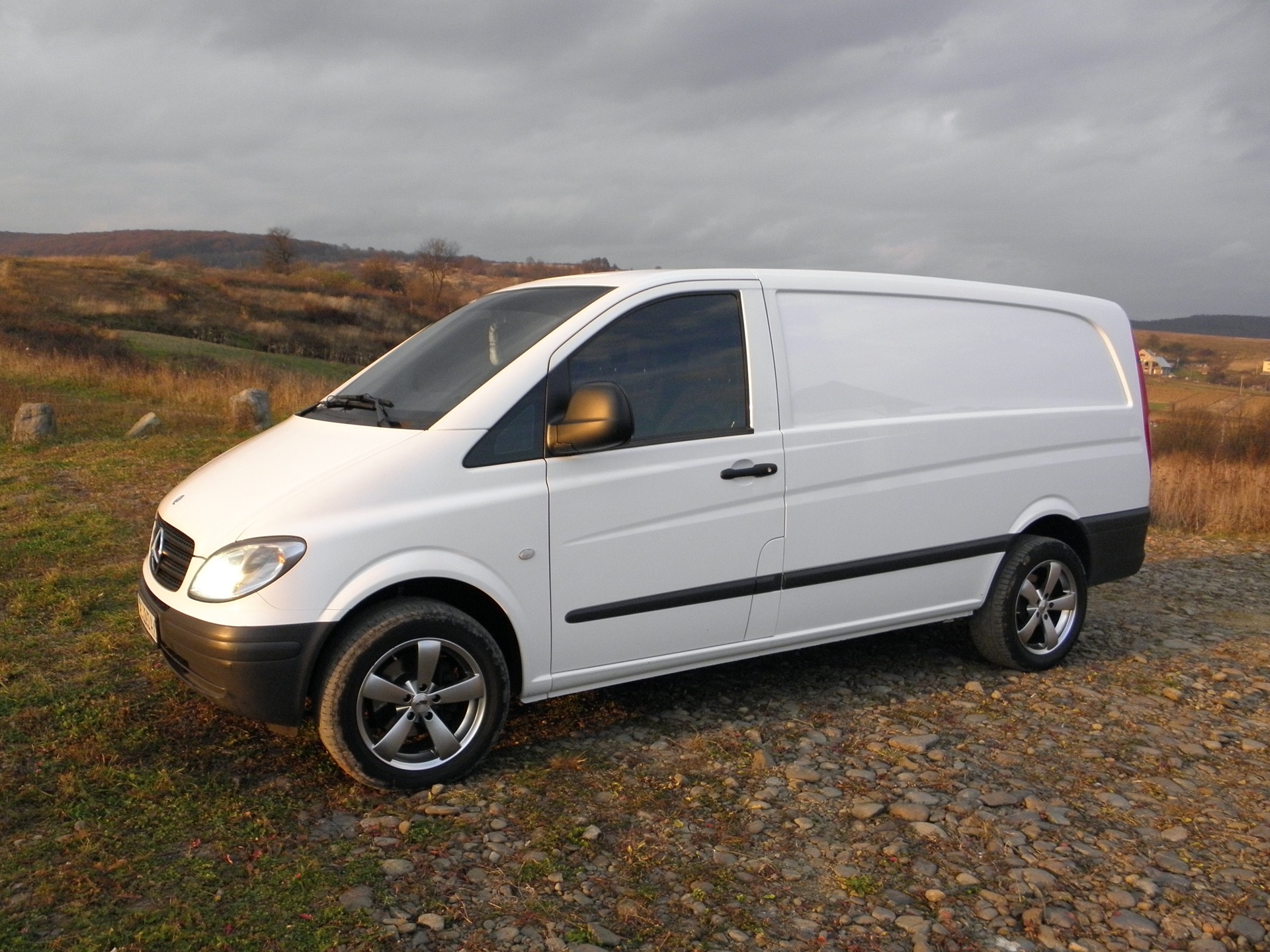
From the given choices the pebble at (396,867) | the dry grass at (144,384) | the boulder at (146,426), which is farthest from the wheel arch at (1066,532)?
the dry grass at (144,384)

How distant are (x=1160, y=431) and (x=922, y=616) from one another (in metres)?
18.3

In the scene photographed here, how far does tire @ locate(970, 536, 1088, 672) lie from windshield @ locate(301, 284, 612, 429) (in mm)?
2597

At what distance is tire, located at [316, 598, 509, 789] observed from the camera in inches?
138

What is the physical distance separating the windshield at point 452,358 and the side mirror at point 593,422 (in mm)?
380

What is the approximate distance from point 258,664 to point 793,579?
7.26ft

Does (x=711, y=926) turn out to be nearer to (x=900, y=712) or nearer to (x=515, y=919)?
(x=515, y=919)

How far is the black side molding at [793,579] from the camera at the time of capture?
13.1ft

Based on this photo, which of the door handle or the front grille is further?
the door handle

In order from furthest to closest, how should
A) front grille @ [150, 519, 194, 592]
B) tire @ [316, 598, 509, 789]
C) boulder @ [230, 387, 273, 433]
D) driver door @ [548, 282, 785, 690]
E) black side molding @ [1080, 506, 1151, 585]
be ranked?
boulder @ [230, 387, 273, 433] < black side molding @ [1080, 506, 1151, 585] < driver door @ [548, 282, 785, 690] < front grille @ [150, 519, 194, 592] < tire @ [316, 598, 509, 789]

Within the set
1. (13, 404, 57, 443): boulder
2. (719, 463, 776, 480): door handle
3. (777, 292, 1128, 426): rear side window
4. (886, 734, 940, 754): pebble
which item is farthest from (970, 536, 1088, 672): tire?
(13, 404, 57, 443): boulder

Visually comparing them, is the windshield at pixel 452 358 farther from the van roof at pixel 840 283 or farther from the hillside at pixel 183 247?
the hillside at pixel 183 247

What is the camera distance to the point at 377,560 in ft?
11.6

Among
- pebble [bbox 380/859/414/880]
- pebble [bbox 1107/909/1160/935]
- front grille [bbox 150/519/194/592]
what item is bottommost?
pebble [bbox 1107/909/1160/935]

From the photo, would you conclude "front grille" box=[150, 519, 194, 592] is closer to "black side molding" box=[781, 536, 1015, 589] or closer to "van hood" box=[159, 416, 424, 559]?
"van hood" box=[159, 416, 424, 559]
